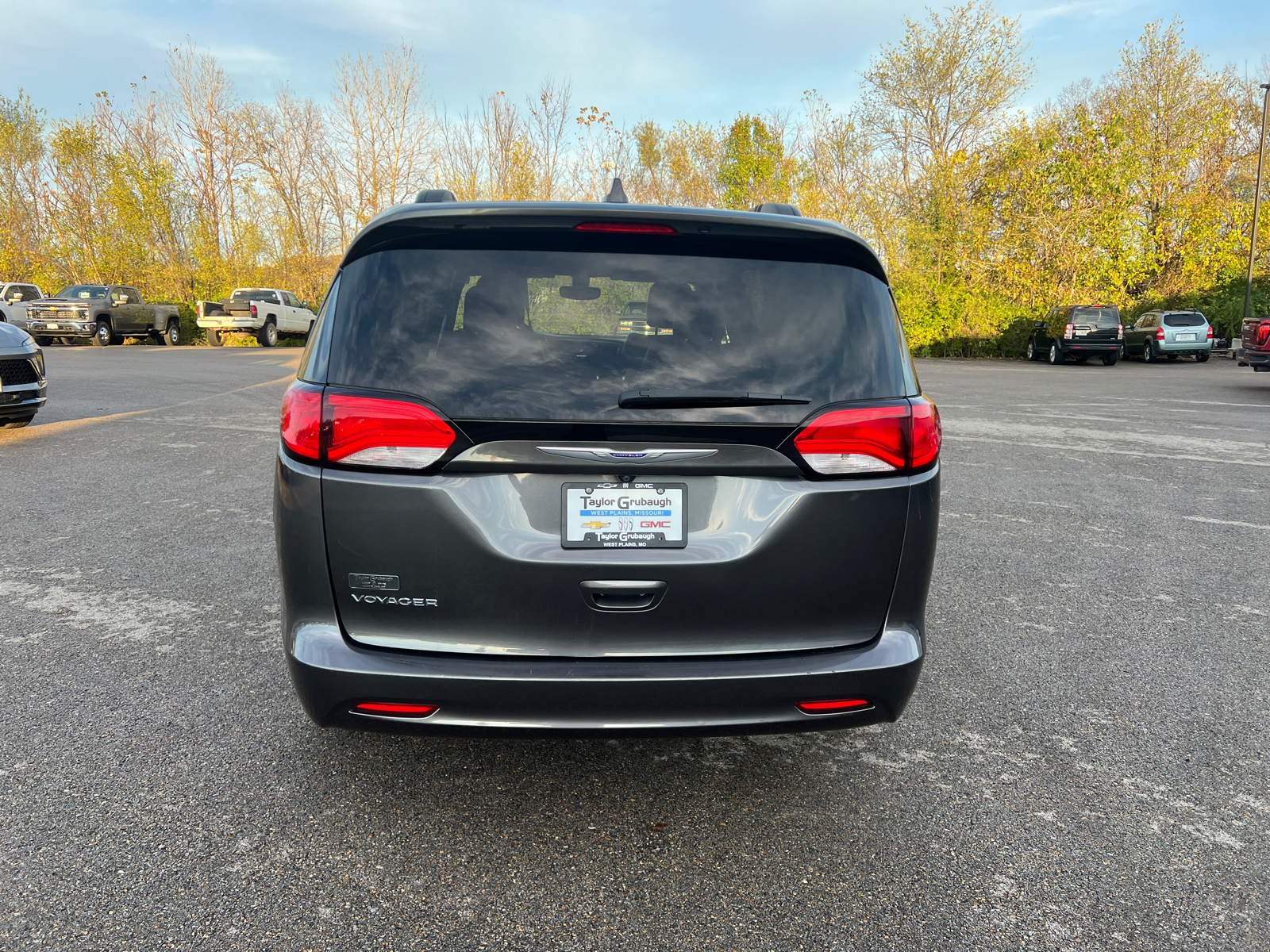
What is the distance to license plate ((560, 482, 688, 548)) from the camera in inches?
90.3

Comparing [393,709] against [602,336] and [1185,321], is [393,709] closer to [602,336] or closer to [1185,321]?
[602,336]

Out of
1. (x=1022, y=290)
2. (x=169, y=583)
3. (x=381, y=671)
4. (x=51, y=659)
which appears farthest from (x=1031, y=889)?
(x=1022, y=290)

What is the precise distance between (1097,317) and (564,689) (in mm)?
30434

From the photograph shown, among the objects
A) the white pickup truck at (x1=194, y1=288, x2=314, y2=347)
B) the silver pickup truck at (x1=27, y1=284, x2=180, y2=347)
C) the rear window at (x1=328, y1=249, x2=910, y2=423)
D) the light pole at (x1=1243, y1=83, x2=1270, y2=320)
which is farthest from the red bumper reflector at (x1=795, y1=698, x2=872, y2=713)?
the light pole at (x1=1243, y1=83, x2=1270, y2=320)

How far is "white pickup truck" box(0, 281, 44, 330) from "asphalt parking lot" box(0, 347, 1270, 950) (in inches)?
1288

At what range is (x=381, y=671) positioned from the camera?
2.33 meters

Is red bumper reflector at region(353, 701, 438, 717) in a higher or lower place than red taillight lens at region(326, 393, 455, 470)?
lower

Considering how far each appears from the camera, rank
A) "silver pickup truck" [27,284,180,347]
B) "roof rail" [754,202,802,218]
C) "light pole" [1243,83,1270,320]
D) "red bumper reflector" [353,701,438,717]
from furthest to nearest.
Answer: "light pole" [1243,83,1270,320] < "silver pickup truck" [27,284,180,347] < "roof rail" [754,202,802,218] < "red bumper reflector" [353,701,438,717]

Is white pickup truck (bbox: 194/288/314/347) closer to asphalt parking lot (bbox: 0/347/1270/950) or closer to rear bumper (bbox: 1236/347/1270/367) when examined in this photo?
rear bumper (bbox: 1236/347/1270/367)

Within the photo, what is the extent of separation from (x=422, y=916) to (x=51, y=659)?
2568mm

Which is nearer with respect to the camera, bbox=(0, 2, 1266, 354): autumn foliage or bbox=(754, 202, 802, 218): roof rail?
bbox=(754, 202, 802, 218): roof rail

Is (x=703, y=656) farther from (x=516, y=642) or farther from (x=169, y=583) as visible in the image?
(x=169, y=583)

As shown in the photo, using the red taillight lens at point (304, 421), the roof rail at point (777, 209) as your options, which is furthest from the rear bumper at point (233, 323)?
the roof rail at point (777, 209)

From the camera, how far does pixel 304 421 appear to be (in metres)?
2.39
